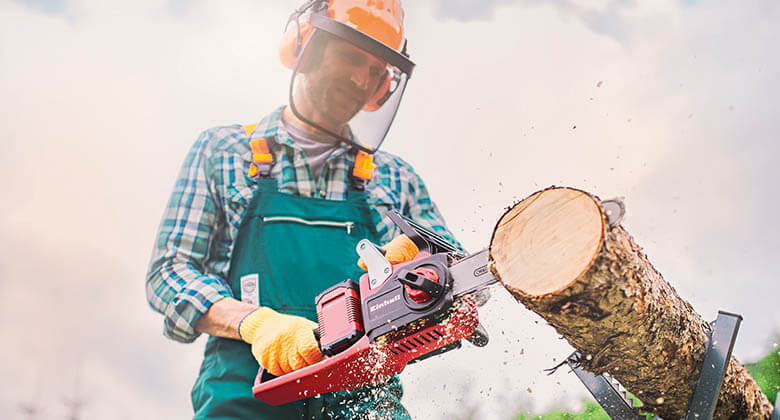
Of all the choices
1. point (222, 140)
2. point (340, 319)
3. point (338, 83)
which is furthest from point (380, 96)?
point (340, 319)

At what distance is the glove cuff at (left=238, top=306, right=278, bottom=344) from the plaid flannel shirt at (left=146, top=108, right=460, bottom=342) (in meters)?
0.16

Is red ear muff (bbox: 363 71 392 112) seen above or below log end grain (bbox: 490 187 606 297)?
above

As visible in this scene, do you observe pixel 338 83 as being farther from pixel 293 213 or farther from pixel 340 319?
pixel 340 319

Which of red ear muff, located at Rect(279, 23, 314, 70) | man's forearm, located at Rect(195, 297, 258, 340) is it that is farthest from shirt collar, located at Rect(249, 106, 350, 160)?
man's forearm, located at Rect(195, 297, 258, 340)

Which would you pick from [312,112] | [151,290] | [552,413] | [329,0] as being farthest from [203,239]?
[552,413]

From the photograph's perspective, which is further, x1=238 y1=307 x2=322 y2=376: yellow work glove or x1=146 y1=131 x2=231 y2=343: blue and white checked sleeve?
x1=146 y1=131 x2=231 y2=343: blue and white checked sleeve

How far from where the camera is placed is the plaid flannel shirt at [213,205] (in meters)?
1.92

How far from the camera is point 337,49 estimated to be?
2316 mm

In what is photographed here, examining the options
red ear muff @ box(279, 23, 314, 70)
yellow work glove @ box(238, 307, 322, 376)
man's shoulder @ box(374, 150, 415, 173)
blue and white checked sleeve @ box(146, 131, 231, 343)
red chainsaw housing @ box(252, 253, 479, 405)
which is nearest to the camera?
red chainsaw housing @ box(252, 253, 479, 405)

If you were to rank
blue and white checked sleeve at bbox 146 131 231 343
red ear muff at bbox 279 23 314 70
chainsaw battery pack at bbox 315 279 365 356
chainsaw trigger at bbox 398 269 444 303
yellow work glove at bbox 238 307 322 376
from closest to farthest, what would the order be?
chainsaw trigger at bbox 398 269 444 303 < chainsaw battery pack at bbox 315 279 365 356 < yellow work glove at bbox 238 307 322 376 < blue and white checked sleeve at bbox 146 131 231 343 < red ear muff at bbox 279 23 314 70

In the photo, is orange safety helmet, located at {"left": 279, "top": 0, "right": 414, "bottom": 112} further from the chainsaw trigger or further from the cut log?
the cut log

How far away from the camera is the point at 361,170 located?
2.31 meters

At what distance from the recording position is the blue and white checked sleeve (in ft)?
6.19

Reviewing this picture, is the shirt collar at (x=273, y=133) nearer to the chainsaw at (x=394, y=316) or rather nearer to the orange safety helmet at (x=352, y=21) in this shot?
the orange safety helmet at (x=352, y=21)
